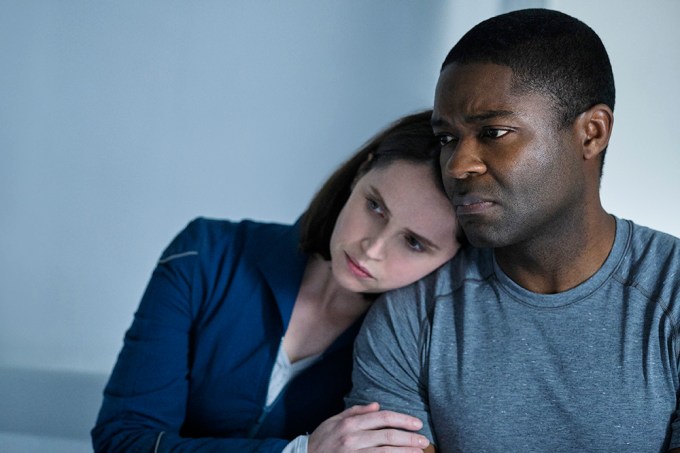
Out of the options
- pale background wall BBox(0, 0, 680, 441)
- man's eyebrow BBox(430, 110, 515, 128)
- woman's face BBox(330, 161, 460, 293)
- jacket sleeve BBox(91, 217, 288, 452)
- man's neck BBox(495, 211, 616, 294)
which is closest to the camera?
man's eyebrow BBox(430, 110, 515, 128)

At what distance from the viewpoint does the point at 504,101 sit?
4.01ft

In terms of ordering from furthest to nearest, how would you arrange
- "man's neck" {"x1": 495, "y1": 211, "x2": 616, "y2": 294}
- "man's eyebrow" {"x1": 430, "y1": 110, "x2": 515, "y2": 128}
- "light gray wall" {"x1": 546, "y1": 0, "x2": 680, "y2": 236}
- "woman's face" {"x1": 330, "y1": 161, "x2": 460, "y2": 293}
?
1. "light gray wall" {"x1": 546, "y1": 0, "x2": 680, "y2": 236}
2. "woman's face" {"x1": 330, "y1": 161, "x2": 460, "y2": 293}
3. "man's neck" {"x1": 495, "y1": 211, "x2": 616, "y2": 294}
4. "man's eyebrow" {"x1": 430, "y1": 110, "x2": 515, "y2": 128}

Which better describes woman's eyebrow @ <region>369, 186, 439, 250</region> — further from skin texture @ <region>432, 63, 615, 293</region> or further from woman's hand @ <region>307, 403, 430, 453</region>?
woman's hand @ <region>307, 403, 430, 453</region>

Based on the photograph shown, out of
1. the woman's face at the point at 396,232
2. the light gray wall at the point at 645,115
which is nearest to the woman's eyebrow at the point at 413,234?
the woman's face at the point at 396,232

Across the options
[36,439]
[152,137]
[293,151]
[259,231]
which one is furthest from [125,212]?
[259,231]

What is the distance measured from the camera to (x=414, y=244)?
4.78ft

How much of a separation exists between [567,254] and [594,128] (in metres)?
0.18

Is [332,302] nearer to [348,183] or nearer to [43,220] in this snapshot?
[348,183]

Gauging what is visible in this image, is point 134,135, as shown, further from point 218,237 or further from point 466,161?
point 466,161

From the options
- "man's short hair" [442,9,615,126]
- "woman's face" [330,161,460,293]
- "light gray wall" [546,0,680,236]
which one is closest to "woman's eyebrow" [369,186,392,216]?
"woman's face" [330,161,460,293]

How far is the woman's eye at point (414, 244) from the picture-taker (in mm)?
1453

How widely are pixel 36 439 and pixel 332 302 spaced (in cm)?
127

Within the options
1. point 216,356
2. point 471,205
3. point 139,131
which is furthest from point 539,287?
point 139,131

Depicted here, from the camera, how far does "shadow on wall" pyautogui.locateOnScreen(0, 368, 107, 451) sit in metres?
2.59
